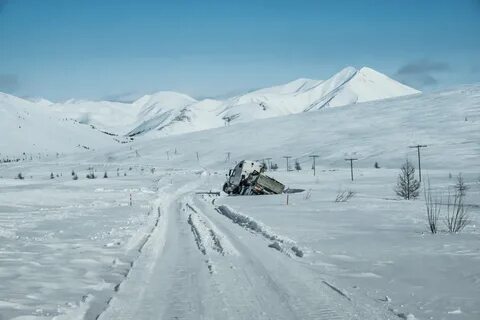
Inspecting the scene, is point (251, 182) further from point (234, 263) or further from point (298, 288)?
point (298, 288)

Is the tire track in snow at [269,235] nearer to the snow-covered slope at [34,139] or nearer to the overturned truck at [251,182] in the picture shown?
the overturned truck at [251,182]

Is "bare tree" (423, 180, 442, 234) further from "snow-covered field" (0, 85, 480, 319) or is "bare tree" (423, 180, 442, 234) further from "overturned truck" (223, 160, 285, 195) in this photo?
"overturned truck" (223, 160, 285, 195)

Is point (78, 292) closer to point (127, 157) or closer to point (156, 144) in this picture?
point (127, 157)

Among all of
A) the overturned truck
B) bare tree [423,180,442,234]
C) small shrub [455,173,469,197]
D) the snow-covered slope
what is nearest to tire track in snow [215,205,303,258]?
bare tree [423,180,442,234]

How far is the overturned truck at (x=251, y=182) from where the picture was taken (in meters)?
38.6

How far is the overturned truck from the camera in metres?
38.6

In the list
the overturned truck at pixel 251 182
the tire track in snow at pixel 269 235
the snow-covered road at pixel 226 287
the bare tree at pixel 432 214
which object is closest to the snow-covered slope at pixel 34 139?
the overturned truck at pixel 251 182

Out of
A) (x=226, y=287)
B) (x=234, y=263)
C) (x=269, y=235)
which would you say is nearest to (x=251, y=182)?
(x=269, y=235)

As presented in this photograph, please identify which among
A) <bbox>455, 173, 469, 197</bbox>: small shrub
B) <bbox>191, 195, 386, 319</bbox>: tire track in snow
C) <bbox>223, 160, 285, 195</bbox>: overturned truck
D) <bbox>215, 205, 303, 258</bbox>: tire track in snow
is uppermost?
<bbox>223, 160, 285, 195</bbox>: overturned truck

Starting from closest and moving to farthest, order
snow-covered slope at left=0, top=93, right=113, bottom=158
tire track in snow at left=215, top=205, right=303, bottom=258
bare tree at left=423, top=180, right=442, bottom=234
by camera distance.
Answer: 1. tire track in snow at left=215, top=205, right=303, bottom=258
2. bare tree at left=423, top=180, right=442, bottom=234
3. snow-covered slope at left=0, top=93, right=113, bottom=158

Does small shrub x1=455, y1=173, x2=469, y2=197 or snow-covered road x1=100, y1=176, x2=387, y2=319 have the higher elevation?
small shrub x1=455, y1=173, x2=469, y2=197

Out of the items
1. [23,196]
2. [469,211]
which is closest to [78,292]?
[469,211]

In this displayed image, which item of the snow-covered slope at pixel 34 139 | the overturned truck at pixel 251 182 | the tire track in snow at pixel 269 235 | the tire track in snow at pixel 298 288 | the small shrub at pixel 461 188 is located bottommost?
the tire track in snow at pixel 298 288

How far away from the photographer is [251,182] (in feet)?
128
